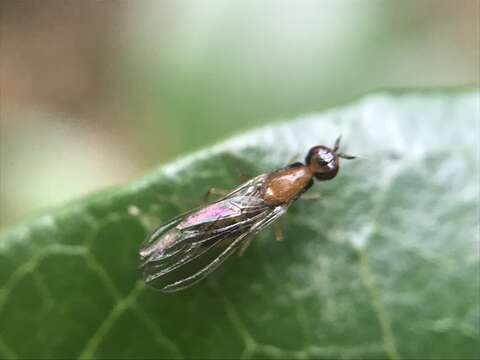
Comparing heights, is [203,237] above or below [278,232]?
above

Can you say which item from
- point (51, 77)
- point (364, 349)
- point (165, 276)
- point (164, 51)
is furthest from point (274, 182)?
point (51, 77)

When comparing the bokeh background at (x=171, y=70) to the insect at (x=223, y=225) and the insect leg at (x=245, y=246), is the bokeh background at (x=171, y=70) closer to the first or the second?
the insect at (x=223, y=225)

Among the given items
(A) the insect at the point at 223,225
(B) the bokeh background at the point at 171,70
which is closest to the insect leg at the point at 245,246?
(A) the insect at the point at 223,225

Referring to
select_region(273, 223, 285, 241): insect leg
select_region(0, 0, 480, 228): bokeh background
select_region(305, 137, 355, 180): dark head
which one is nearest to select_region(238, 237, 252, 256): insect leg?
select_region(273, 223, 285, 241): insect leg

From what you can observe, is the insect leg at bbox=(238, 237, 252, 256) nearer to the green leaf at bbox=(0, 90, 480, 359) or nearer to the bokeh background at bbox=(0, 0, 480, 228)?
the green leaf at bbox=(0, 90, 480, 359)

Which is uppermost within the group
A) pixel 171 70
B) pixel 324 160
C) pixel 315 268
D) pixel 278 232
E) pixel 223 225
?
pixel 171 70

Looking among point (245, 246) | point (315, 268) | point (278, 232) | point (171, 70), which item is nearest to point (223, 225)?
point (245, 246)

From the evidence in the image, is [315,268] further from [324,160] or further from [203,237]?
[203,237]
